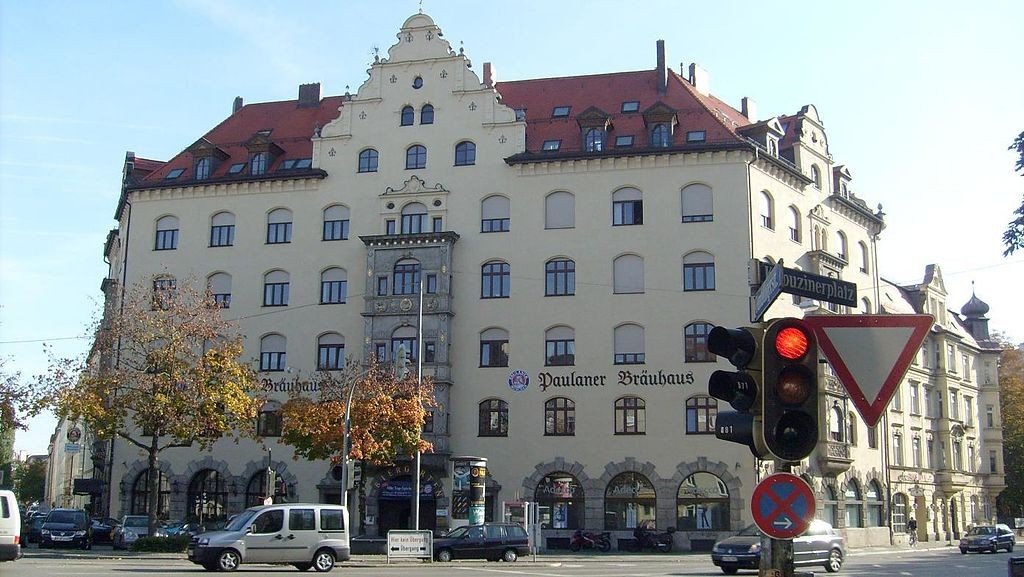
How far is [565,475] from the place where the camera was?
1906 inches

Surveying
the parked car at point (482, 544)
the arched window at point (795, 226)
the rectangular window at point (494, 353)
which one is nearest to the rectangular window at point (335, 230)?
the rectangular window at point (494, 353)

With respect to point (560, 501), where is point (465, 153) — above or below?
above

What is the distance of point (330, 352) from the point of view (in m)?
52.6

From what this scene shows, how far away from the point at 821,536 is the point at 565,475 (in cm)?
1789

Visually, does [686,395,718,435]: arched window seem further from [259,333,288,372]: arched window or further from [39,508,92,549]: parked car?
[39,508,92,549]: parked car

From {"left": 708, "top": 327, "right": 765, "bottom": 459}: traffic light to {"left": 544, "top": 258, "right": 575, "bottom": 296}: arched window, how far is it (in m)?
42.6

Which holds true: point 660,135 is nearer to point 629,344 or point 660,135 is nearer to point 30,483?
point 629,344

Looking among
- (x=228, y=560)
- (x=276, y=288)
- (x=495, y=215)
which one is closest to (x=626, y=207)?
(x=495, y=215)

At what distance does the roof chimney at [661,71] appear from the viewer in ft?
178

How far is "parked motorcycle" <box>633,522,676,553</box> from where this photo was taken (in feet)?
148

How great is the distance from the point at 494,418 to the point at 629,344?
7.27 m

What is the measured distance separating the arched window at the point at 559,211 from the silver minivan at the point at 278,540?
25160mm

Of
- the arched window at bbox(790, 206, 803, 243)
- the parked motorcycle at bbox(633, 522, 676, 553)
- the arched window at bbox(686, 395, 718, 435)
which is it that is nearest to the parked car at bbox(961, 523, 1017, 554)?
the arched window at bbox(686, 395, 718, 435)

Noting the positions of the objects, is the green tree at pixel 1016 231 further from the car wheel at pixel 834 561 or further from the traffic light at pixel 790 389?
the car wheel at pixel 834 561
